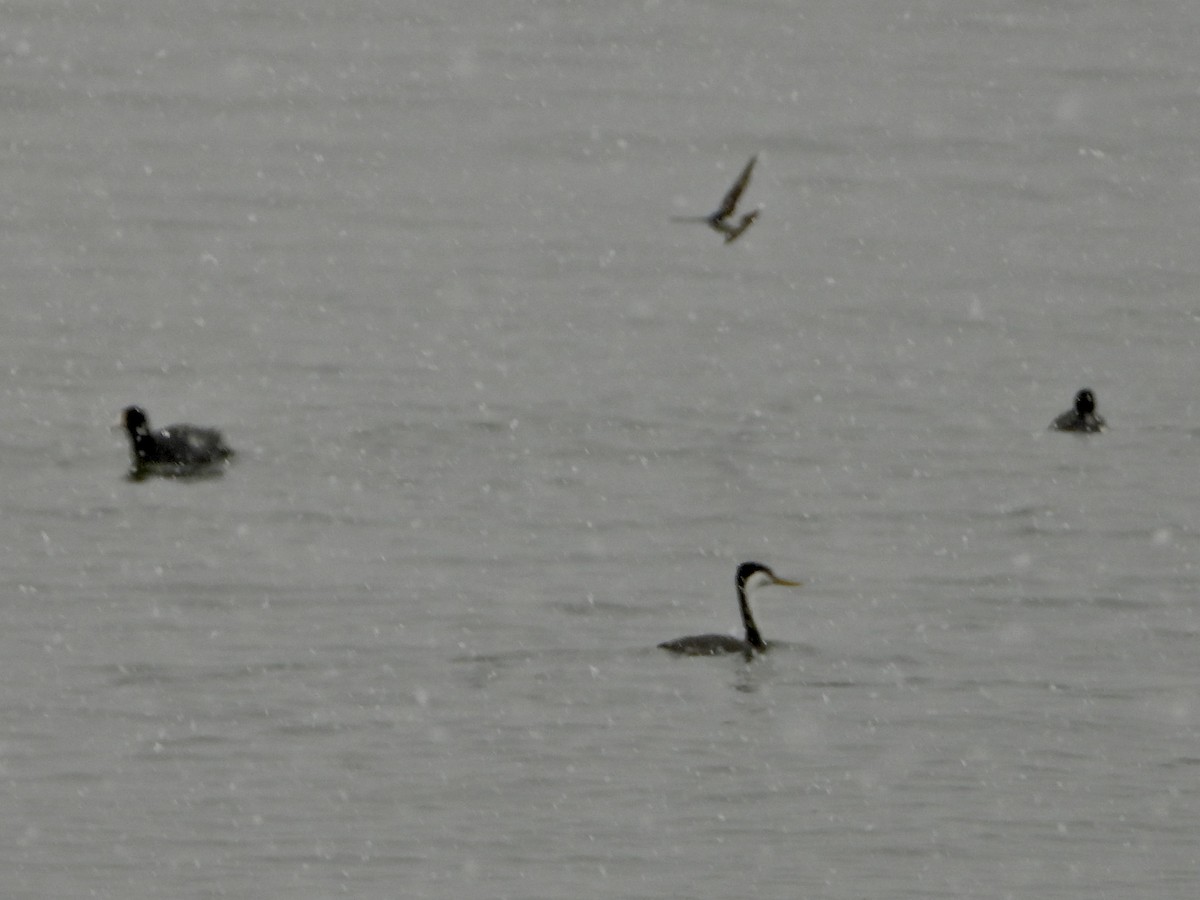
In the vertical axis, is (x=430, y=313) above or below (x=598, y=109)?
below

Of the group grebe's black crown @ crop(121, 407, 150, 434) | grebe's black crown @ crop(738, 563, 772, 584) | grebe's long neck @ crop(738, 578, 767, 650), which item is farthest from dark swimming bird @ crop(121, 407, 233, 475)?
grebe's long neck @ crop(738, 578, 767, 650)

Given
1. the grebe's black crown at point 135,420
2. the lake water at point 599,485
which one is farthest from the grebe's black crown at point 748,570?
the grebe's black crown at point 135,420

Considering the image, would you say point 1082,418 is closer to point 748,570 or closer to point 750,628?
point 748,570

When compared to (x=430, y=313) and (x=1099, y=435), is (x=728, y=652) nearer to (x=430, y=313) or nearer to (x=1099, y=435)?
(x=1099, y=435)

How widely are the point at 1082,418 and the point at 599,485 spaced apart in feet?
16.1

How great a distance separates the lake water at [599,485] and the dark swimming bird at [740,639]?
0.19 metres

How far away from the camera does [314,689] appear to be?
697 inches

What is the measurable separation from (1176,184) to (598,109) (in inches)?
469

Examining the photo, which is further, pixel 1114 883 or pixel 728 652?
pixel 728 652

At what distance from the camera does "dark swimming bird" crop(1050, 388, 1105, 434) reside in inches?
1078

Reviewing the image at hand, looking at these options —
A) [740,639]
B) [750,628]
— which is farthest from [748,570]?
→ [750,628]

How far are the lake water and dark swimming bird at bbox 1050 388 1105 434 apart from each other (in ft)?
0.72

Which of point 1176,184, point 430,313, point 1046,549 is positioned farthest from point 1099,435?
point 1176,184

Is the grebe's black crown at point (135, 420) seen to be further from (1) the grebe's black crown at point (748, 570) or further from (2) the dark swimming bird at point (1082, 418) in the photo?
(2) the dark swimming bird at point (1082, 418)
